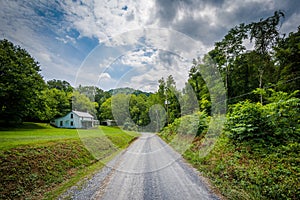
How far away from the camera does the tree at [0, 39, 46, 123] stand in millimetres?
15828

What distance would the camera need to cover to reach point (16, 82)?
1675 cm

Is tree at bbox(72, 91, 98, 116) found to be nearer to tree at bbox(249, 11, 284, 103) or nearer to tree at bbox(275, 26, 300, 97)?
tree at bbox(249, 11, 284, 103)

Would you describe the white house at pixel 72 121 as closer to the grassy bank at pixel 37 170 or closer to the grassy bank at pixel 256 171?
the grassy bank at pixel 37 170

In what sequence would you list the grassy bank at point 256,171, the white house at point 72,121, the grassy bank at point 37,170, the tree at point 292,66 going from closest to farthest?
the grassy bank at point 256,171 < the grassy bank at point 37,170 < the tree at point 292,66 < the white house at point 72,121

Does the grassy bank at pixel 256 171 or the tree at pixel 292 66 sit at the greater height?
the tree at pixel 292 66

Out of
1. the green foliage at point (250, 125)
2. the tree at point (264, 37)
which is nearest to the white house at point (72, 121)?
the green foliage at point (250, 125)

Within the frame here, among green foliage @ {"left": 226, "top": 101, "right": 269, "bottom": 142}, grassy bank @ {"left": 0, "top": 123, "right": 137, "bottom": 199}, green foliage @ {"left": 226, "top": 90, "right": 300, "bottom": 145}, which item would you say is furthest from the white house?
green foliage @ {"left": 226, "top": 90, "right": 300, "bottom": 145}

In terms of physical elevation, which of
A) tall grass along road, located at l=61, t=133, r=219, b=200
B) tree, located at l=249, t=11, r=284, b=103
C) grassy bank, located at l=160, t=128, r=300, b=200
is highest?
tree, located at l=249, t=11, r=284, b=103

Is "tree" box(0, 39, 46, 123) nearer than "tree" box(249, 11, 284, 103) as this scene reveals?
No

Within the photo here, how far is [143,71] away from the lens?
11961mm

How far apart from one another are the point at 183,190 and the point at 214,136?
5.91 meters

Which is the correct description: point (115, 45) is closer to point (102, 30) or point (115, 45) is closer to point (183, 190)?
point (102, 30)

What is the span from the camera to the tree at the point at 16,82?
623 inches

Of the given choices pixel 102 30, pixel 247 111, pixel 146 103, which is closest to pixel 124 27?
pixel 102 30
